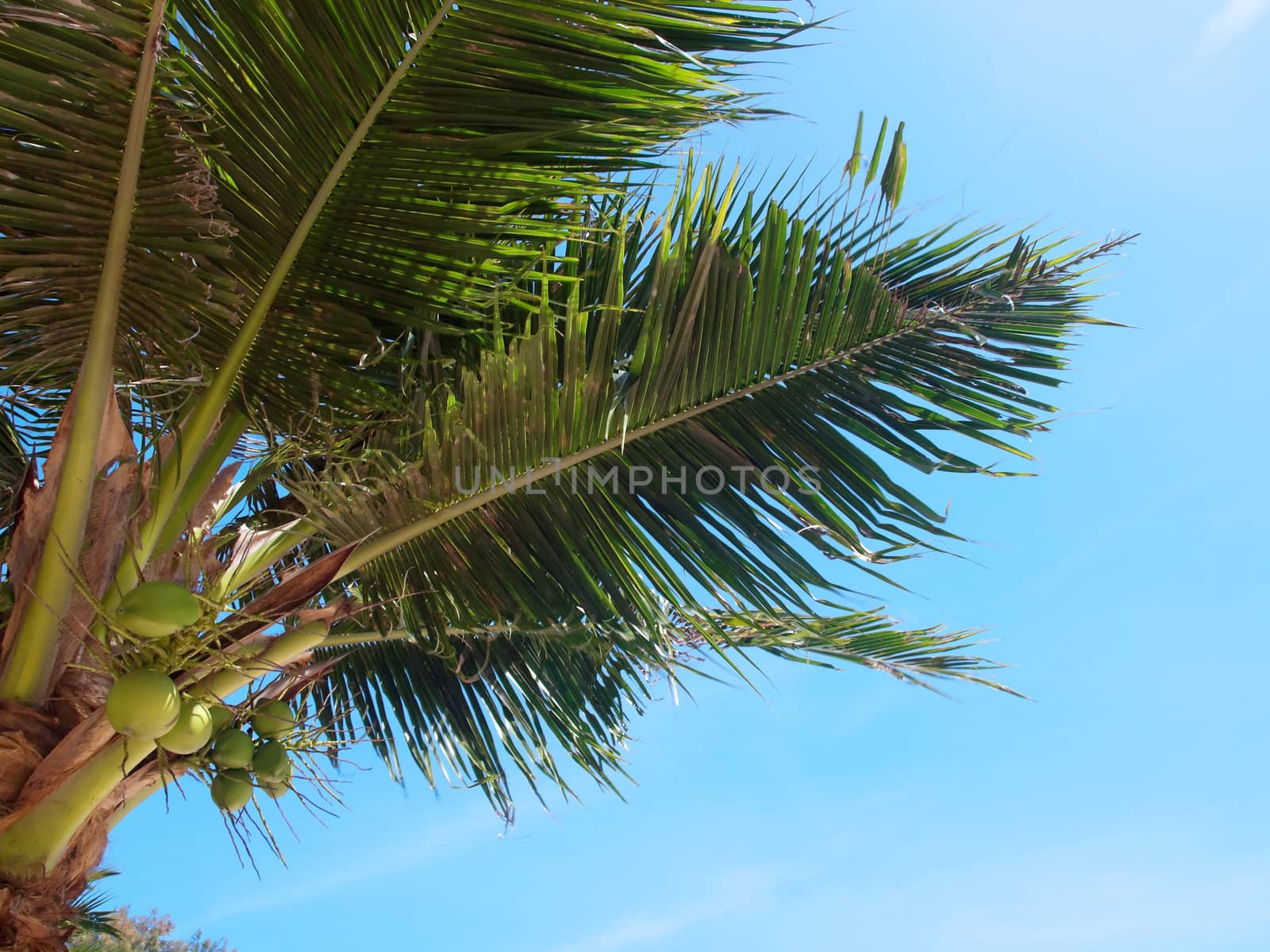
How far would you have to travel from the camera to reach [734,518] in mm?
2273

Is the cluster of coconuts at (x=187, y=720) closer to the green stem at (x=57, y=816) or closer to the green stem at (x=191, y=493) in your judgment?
the green stem at (x=57, y=816)

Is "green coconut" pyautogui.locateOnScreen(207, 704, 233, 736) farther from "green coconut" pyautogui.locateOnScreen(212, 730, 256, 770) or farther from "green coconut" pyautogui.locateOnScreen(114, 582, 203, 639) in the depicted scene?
"green coconut" pyautogui.locateOnScreen(114, 582, 203, 639)

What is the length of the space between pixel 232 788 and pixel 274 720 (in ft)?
0.52

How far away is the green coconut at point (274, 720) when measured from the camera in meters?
2.14

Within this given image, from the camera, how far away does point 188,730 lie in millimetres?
1816

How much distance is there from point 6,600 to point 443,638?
1041 mm

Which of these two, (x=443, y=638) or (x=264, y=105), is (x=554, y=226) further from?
(x=443, y=638)

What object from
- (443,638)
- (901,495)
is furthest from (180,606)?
Answer: (901,495)

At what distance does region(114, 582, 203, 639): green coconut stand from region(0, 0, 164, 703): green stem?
1.35ft

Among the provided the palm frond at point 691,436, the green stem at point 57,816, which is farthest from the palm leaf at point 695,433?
the green stem at point 57,816

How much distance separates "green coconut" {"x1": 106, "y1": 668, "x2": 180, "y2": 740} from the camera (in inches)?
66.6

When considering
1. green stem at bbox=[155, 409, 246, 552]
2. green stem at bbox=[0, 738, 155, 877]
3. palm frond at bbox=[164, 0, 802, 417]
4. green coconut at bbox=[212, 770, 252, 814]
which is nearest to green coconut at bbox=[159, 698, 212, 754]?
green stem at bbox=[0, 738, 155, 877]

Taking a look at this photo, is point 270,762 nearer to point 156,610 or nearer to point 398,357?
point 156,610

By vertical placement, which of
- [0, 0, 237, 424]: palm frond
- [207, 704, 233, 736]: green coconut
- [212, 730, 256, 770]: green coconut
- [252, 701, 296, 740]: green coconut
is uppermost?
[0, 0, 237, 424]: palm frond
